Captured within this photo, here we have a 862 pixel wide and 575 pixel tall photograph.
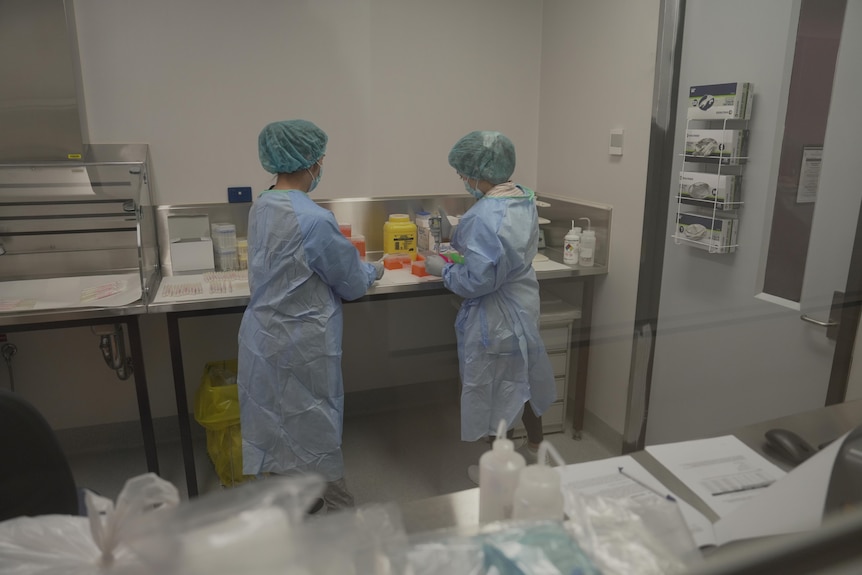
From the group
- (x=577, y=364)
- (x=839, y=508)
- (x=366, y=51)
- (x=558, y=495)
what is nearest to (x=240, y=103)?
(x=366, y=51)

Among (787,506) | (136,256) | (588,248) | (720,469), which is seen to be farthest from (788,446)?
(136,256)

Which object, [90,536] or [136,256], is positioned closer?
Result: [90,536]

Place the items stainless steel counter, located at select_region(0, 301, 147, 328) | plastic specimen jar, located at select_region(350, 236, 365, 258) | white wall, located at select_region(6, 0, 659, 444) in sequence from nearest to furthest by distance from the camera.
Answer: stainless steel counter, located at select_region(0, 301, 147, 328), white wall, located at select_region(6, 0, 659, 444), plastic specimen jar, located at select_region(350, 236, 365, 258)

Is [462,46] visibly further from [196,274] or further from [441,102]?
[196,274]

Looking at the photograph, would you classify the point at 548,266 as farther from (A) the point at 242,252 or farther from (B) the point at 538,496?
(B) the point at 538,496

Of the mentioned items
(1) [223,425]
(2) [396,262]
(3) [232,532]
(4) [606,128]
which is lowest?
(1) [223,425]

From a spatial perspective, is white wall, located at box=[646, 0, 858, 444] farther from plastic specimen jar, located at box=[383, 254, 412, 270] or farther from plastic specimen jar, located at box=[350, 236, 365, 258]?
plastic specimen jar, located at box=[350, 236, 365, 258]

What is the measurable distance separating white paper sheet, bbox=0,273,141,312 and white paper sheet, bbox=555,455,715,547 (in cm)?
169

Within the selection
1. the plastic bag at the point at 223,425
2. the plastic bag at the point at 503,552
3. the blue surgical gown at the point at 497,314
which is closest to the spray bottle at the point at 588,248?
the blue surgical gown at the point at 497,314

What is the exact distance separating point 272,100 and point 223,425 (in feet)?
4.52

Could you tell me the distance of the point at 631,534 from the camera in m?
0.73

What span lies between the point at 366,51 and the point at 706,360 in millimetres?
1911

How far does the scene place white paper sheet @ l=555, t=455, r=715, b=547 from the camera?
36.7 inches

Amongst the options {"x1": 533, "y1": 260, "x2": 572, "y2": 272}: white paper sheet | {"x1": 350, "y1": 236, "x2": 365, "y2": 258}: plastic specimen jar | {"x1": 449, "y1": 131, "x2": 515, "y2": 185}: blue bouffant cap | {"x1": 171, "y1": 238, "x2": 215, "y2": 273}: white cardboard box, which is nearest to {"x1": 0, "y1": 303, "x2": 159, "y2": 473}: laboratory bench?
{"x1": 171, "y1": 238, "x2": 215, "y2": 273}: white cardboard box
